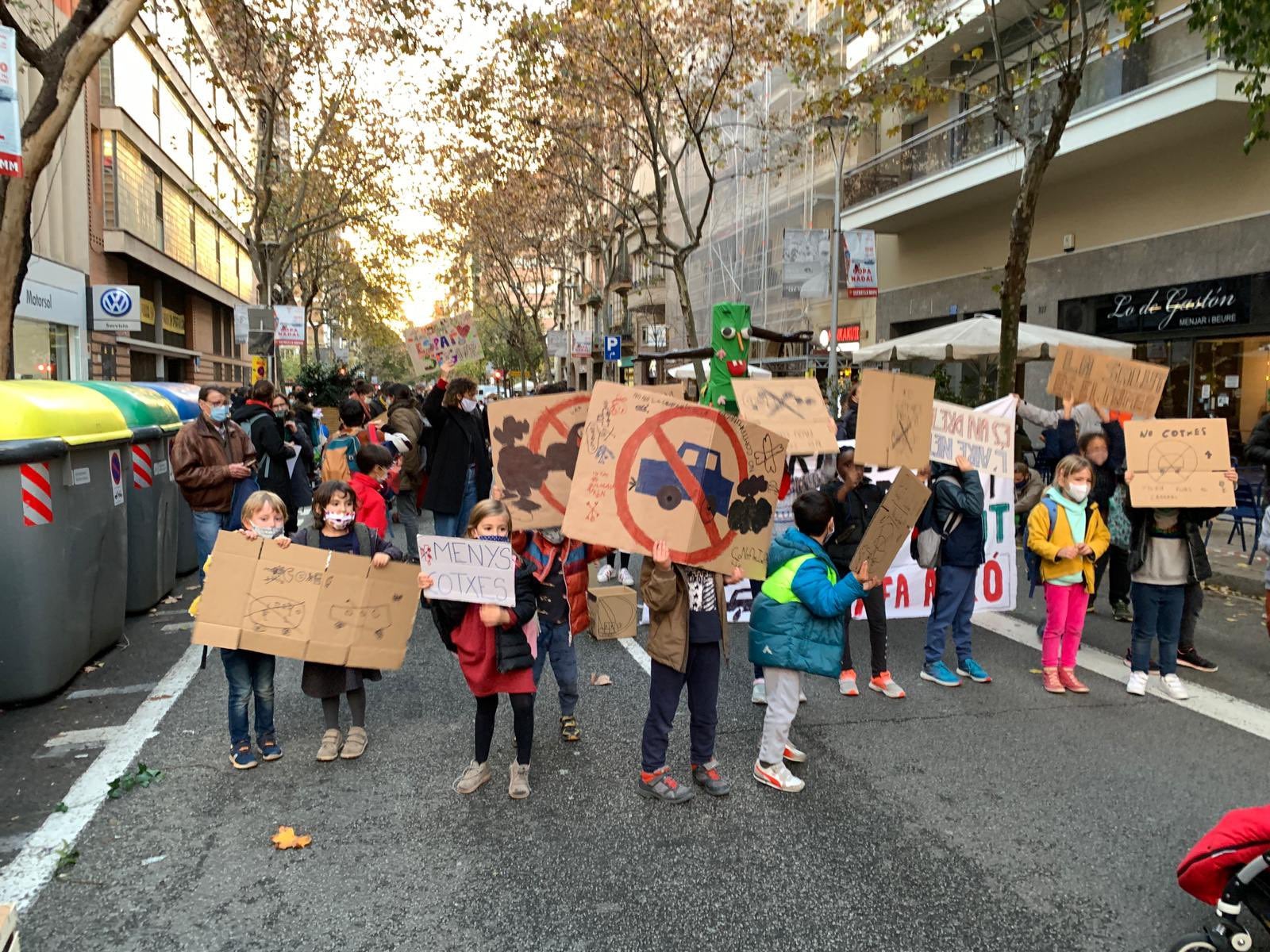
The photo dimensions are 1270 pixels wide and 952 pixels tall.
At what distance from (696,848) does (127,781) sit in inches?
107

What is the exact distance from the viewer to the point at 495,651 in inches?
162

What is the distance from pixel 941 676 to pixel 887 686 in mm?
456

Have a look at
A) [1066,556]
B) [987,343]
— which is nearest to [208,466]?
[1066,556]

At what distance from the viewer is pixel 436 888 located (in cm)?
335

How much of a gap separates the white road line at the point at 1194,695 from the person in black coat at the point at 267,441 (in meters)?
6.25

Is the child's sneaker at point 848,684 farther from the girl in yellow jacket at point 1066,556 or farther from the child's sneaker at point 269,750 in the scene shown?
the child's sneaker at point 269,750

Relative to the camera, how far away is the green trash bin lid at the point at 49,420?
16.8 ft

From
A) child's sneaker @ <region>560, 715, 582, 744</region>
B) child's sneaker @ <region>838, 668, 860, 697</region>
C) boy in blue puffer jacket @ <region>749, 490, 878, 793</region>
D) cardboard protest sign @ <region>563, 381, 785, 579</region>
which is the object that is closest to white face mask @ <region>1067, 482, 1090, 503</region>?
child's sneaker @ <region>838, 668, 860, 697</region>

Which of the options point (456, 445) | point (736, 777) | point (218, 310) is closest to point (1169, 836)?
point (736, 777)

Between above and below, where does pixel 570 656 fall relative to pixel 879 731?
above

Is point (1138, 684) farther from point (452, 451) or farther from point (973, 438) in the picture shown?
point (452, 451)

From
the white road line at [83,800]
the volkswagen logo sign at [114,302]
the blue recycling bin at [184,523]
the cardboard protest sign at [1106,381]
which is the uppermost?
the volkswagen logo sign at [114,302]

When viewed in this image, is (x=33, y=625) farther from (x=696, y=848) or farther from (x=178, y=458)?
(x=696, y=848)

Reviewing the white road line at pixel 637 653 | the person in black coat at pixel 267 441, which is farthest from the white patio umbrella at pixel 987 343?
the person in black coat at pixel 267 441
